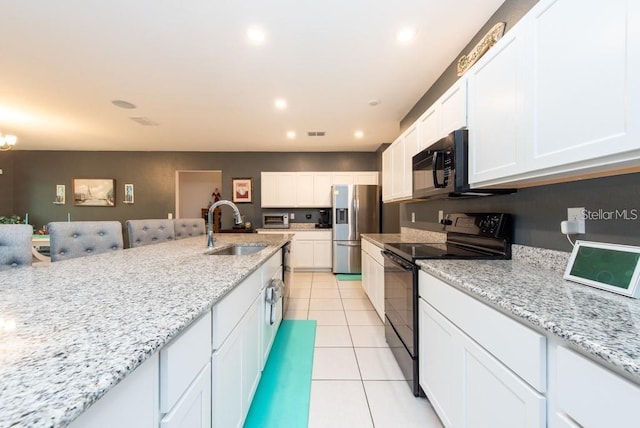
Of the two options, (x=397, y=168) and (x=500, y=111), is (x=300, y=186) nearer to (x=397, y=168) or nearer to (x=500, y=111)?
(x=397, y=168)

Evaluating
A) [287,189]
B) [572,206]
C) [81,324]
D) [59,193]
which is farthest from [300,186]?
[59,193]

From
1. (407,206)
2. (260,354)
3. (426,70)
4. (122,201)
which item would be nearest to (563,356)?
(260,354)

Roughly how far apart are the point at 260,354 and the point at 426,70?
9.38 ft

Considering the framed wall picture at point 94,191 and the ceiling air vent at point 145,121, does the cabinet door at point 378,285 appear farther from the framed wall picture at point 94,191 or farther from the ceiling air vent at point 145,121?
the framed wall picture at point 94,191

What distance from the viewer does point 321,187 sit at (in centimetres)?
534

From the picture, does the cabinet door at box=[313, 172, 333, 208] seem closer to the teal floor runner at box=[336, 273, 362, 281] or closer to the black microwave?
the teal floor runner at box=[336, 273, 362, 281]

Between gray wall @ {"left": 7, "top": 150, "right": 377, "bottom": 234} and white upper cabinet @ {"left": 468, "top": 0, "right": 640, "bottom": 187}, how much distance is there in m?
4.34

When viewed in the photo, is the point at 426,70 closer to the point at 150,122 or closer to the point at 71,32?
→ the point at 71,32

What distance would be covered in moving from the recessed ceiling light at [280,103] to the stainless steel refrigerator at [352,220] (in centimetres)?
192

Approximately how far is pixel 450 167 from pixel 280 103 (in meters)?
2.30

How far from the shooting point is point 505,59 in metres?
1.30

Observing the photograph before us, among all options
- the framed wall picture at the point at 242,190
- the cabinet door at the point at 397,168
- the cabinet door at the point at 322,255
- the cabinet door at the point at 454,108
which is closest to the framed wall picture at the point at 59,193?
the framed wall picture at the point at 242,190

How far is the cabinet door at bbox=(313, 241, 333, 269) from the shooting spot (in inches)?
199

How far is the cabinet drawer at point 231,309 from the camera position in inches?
38.4
